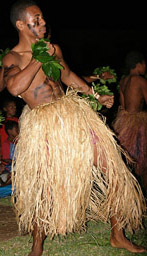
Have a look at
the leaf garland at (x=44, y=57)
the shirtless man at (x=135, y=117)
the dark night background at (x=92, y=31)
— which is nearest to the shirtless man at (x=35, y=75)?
the leaf garland at (x=44, y=57)

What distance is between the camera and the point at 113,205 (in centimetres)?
236

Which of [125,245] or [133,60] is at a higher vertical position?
[133,60]

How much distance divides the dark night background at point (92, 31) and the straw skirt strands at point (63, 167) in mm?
6250

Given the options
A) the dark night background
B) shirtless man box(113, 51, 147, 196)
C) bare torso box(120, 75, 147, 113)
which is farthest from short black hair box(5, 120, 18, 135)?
the dark night background

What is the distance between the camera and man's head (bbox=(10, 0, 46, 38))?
2.47 meters

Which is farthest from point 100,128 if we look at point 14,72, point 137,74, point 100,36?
point 100,36

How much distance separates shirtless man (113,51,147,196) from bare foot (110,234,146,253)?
5.02 ft

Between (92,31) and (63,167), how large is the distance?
295 inches

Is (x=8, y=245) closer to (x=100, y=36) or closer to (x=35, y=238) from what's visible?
(x=35, y=238)

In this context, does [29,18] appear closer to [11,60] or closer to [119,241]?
[11,60]

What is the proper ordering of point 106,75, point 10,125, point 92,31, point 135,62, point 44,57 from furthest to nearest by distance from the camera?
1. point 92,31
2. point 10,125
3. point 135,62
4. point 106,75
5. point 44,57

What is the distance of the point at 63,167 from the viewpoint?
2.24m

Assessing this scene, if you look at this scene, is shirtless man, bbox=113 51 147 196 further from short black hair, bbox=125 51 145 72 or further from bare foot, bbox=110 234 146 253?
bare foot, bbox=110 234 146 253

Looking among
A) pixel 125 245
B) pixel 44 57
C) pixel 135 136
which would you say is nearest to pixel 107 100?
pixel 44 57
